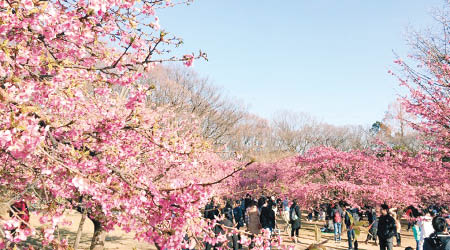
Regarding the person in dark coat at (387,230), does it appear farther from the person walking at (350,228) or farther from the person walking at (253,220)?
the person walking at (253,220)

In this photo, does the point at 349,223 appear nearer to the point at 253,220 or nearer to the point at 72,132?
the point at 253,220

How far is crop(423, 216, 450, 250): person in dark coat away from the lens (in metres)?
4.97

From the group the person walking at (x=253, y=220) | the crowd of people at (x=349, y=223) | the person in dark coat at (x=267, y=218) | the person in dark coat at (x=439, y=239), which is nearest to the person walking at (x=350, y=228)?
the crowd of people at (x=349, y=223)

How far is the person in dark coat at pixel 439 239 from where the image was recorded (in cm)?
497

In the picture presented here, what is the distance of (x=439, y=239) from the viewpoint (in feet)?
16.5

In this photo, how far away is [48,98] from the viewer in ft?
9.77

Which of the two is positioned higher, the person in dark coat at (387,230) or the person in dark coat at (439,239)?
the person in dark coat at (439,239)

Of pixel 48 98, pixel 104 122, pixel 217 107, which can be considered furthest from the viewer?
pixel 217 107

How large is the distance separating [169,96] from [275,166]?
34.6 feet

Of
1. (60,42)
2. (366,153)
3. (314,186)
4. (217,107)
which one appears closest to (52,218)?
(60,42)

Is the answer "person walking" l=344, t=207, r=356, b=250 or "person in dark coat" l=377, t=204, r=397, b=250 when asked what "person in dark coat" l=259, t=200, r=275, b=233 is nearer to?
"person walking" l=344, t=207, r=356, b=250

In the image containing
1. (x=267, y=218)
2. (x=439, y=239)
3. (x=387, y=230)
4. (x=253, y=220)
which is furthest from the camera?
(x=267, y=218)

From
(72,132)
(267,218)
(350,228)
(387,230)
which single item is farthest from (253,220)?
(350,228)

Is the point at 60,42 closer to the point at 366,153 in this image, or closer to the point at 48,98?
the point at 48,98
